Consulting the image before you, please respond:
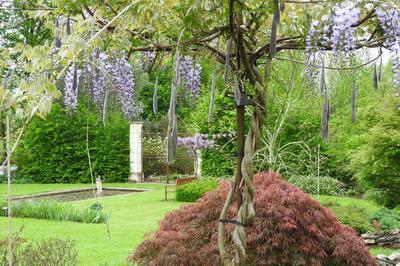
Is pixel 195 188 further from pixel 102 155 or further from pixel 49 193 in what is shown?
pixel 102 155

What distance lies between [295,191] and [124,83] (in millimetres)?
1830

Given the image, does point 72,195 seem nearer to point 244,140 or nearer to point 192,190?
point 192,190

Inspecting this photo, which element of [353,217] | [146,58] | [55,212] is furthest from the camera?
[55,212]

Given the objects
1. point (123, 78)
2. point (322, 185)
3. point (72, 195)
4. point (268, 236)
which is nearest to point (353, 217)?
point (268, 236)

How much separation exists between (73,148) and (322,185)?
319 inches

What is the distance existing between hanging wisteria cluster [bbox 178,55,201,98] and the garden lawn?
1.72 m

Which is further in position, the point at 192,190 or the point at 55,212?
the point at 192,190

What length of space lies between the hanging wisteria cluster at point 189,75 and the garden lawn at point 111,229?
67.8 inches

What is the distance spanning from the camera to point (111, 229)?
7727mm

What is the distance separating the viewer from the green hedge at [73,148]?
16516mm

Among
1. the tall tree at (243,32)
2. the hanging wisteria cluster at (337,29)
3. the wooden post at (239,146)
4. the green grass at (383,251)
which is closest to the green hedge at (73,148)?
the green grass at (383,251)

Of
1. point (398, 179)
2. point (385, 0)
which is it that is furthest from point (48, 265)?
point (398, 179)

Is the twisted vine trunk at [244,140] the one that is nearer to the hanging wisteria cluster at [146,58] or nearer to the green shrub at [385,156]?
the hanging wisteria cluster at [146,58]

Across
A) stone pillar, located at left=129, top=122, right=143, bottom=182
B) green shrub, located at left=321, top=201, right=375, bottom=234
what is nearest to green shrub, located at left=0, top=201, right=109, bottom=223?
green shrub, located at left=321, top=201, right=375, bottom=234
